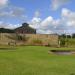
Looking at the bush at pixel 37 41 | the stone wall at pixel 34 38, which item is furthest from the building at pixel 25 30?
the bush at pixel 37 41

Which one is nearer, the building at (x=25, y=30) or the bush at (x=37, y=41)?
the bush at (x=37, y=41)

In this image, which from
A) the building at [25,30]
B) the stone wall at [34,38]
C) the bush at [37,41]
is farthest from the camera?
the building at [25,30]

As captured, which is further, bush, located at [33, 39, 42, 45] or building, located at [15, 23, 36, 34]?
building, located at [15, 23, 36, 34]

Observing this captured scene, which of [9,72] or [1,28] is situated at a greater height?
[1,28]

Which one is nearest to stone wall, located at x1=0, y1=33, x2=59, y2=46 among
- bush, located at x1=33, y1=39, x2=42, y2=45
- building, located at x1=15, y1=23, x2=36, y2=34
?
bush, located at x1=33, y1=39, x2=42, y2=45

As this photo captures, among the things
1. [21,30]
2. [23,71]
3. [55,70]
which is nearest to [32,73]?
[23,71]

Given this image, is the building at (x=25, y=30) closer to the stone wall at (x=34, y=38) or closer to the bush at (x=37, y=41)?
the stone wall at (x=34, y=38)

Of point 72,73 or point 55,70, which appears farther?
point 55,70

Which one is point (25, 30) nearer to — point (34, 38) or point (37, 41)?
point (34, 38)

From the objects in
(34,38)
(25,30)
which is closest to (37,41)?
(34,38)

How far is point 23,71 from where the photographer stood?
1110 cm

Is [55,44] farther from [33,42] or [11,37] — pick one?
[11,37]

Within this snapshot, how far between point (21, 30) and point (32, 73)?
191 ft

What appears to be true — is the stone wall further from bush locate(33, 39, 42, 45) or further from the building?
the building
